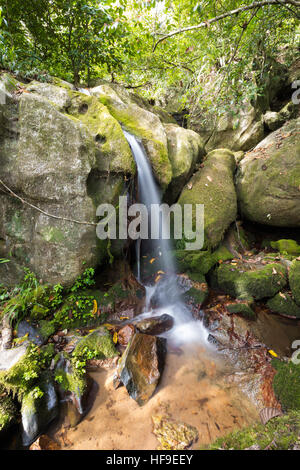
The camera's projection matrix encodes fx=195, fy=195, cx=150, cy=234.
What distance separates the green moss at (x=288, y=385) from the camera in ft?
7.92

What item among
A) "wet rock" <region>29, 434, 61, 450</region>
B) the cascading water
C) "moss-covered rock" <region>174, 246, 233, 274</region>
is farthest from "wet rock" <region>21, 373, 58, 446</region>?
"moss-covered rock" <region>174, 246, 233, 274</region>

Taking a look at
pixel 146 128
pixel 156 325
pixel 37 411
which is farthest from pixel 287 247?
pixel 37 411

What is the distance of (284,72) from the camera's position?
7.08 m

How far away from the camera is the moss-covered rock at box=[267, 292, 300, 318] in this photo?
155 inches

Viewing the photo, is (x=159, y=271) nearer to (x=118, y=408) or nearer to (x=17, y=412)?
(x=118, y=408)

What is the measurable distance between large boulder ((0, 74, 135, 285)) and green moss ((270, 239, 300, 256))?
450cm

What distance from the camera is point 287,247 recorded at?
520 centimetres

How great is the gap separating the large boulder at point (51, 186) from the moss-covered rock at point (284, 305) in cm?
372

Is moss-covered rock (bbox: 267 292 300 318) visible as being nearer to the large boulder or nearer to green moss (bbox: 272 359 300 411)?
green moss (bbox: 272 359 300 411)

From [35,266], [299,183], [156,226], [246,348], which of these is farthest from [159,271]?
[299,183]

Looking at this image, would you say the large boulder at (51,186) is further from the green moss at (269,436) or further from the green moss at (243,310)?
the green moss at (269,436)

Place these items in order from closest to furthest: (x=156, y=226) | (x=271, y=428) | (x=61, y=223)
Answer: (x=271, y=428)
(x=61, y=223)
(x=156, y=226)

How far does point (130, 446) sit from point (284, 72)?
10.9 m

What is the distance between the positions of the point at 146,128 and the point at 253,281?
480 centimetres
